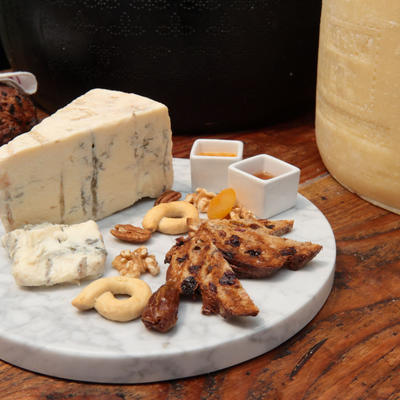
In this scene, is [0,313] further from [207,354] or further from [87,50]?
[87,50]

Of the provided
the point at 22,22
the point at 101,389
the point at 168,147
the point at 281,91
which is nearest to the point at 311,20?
the point at 281,91

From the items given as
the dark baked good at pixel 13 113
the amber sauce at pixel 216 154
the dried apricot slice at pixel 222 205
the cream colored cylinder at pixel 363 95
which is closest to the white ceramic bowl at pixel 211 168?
the amber sauce at pixel 216 154

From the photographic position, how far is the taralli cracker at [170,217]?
1109 mm

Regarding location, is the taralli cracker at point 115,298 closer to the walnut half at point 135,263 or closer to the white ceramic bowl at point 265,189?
the walnut half at point 135,263

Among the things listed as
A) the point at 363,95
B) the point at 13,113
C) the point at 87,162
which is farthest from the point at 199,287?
the point at 13,113

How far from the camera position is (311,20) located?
1544 mm

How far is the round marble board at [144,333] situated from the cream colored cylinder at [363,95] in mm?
316

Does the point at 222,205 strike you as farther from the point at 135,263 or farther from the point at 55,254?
the point at 55,254

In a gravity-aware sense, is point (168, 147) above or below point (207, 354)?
above

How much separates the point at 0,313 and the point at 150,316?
0.25m

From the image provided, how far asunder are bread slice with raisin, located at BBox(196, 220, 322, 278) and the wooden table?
10cm

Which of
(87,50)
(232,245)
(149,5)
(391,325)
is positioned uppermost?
(149,5)

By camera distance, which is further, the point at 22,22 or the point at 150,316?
the point at 22,22

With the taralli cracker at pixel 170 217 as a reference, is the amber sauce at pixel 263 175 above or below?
above
